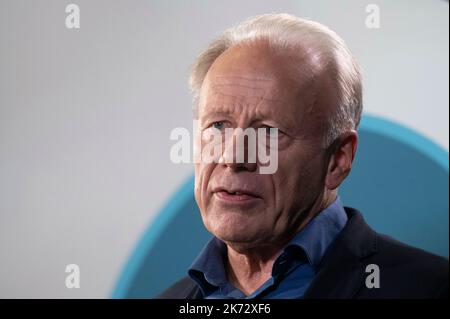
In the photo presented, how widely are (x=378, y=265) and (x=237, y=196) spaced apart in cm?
29

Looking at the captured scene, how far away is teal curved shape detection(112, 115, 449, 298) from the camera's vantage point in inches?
69.4

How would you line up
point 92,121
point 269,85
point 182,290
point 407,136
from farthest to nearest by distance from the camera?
point 407,136 < point 92,121 < point 182,290 < point 269,85

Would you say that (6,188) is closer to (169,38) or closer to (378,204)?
(169,38)

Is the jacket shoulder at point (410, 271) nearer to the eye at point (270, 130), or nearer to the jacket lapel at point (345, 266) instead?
the jacket lapel at point (345, 266)

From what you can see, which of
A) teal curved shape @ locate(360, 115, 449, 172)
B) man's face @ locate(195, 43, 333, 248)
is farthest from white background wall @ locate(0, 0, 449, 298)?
man's face @ locate(195, 43, 333, 248)

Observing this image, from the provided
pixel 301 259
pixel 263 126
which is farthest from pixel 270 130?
pixel 301 259

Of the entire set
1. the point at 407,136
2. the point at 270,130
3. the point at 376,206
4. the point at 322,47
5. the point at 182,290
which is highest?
the point at 322,47

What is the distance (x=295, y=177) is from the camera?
1.40 m

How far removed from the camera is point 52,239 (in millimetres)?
1735

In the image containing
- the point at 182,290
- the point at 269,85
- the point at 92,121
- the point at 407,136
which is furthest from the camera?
the point at 407,136

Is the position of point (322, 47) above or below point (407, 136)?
above

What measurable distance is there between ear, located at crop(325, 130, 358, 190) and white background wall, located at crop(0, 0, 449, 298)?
441mm

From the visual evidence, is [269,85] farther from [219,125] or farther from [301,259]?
[301,259]

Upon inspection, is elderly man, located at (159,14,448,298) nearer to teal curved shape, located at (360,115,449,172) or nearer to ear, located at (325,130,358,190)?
ear, located at (325,130,358,190)
